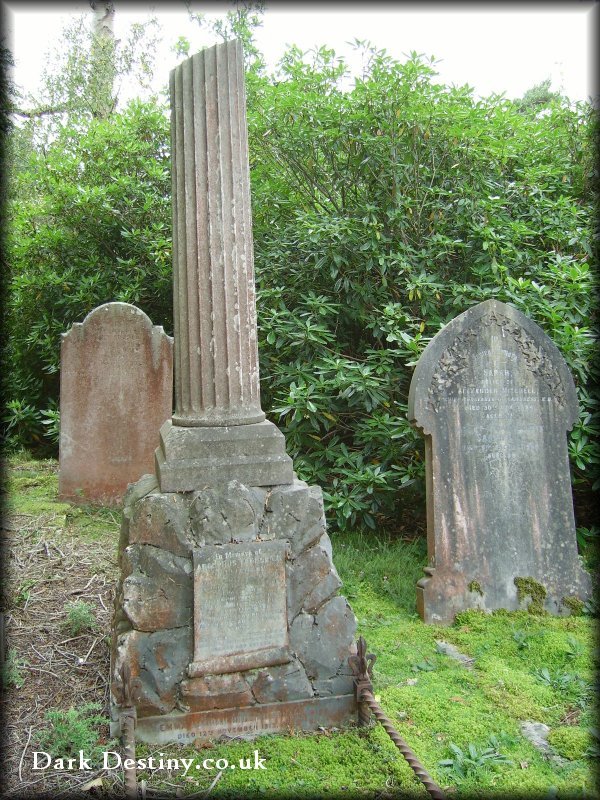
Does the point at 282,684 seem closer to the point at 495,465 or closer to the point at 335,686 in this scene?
the point at 335,686

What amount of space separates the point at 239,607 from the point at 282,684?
42 centimetres

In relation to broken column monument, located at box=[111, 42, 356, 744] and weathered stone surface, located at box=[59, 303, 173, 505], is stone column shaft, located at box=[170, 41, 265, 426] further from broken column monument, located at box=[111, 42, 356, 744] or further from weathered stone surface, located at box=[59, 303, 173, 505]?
weathered stone surface, located at box=[59, 303, 173, 505]

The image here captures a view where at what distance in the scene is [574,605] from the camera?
430 centimetres

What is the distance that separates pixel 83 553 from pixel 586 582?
379 centimetres

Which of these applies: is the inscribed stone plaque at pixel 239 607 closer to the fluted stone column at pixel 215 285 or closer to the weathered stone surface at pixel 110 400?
the fluted stone column at pixel 215 285

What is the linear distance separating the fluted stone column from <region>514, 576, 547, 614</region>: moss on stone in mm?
2201

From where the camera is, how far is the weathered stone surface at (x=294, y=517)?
299 cm

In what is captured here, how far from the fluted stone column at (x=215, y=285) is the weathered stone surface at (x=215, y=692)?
91 cm

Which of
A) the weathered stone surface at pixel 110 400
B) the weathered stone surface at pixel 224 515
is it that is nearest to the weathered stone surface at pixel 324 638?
the weathered stone surface at pixel 224 515

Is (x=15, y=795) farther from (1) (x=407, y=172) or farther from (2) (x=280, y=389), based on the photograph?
(1) (x=407, y=172)

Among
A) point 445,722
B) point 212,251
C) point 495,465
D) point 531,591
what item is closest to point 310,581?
point 445,722

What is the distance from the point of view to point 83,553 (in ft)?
16.2

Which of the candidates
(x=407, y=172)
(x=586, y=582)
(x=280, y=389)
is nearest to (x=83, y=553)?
(x=280, y=389)

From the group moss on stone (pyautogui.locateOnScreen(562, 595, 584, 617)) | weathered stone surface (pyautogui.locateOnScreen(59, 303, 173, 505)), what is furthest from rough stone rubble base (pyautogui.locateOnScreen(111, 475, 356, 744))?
weathered stone surface (pyautogui.locateOnScreen(59, 303, 173, 505))
